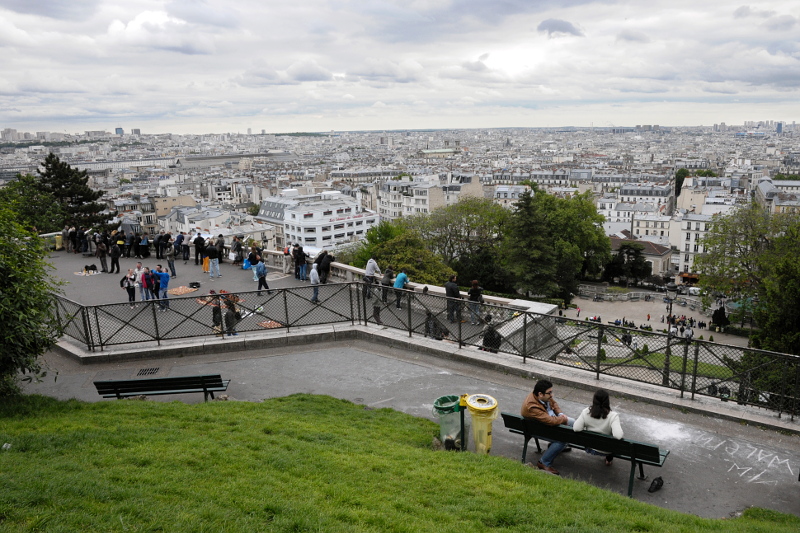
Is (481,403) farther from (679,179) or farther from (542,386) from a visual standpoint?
(679,179)

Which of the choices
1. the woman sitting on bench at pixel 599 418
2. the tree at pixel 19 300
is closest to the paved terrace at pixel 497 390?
the woman sitting on bench at pixel 599 418

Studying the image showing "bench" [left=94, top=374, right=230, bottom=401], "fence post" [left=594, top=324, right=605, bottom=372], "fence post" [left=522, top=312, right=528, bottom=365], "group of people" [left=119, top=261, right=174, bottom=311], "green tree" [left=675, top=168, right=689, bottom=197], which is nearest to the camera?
"bench" [left=94, top=374, right=230, bottom=401]

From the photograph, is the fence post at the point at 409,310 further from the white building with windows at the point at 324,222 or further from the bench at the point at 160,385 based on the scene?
the white building with windows at the point at 324,222

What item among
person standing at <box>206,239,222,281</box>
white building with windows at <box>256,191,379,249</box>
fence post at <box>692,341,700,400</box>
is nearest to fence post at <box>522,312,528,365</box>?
fence post at <box>692,341,700,400</box>

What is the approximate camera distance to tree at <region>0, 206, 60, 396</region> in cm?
770

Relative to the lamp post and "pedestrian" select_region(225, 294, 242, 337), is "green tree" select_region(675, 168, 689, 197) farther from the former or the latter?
"pedestrian" select_region(225, 294, 242, 337)

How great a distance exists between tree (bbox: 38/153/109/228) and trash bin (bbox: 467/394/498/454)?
117ft

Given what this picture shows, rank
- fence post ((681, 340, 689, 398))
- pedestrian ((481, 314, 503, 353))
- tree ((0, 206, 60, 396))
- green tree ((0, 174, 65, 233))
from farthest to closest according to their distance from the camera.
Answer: green tree ((0, 174, 65, 233)), pedestrian ((481, 314, 503, 353)), fence post ((681, 340, 689, 398)), tree ((0, 206, 60, 396))

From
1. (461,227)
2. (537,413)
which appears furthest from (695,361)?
(461,227)

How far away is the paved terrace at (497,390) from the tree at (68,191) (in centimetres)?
2902

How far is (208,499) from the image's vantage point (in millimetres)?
5008

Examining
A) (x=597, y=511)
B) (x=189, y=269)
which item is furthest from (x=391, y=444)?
(x=189, y=269)

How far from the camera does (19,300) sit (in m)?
7.89

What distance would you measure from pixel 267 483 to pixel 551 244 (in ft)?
160
